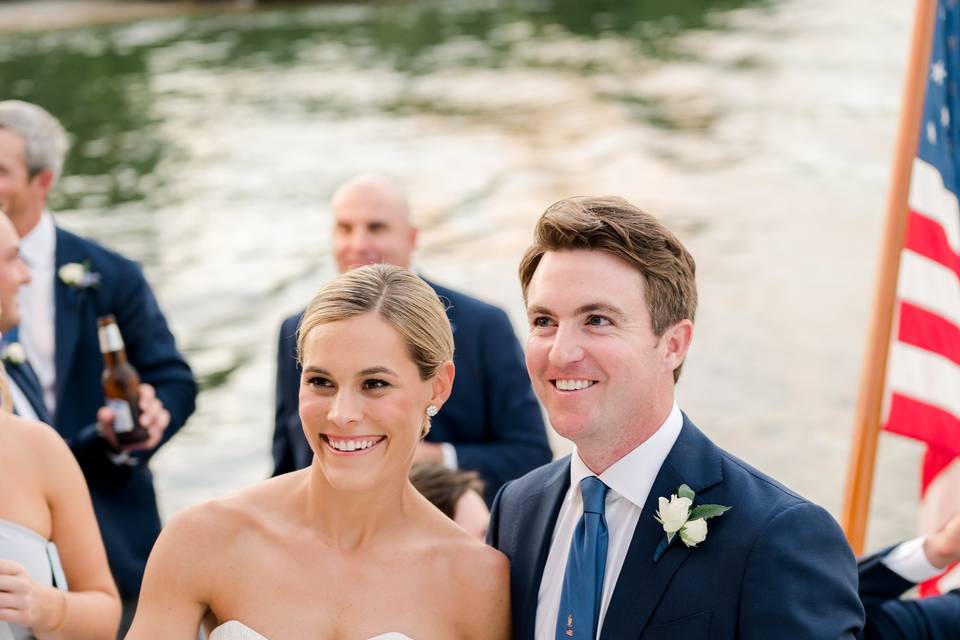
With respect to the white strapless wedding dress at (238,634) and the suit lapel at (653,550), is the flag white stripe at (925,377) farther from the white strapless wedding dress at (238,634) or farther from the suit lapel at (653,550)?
the white strapless wedding dress at (238,634)

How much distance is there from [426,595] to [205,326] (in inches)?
413

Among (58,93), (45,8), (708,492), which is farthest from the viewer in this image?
(45,8)

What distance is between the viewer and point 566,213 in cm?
299

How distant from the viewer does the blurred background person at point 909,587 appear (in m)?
3.99

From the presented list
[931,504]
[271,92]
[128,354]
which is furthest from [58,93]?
[931,504]

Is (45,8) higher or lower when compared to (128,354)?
lower

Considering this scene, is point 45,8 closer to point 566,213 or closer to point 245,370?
point 245,370

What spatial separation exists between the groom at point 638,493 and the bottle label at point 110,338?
8.42 feet

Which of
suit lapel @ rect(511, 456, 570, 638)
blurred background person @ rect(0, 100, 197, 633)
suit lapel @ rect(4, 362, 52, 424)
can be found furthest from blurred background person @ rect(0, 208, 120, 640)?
blurred background person @ rect(0, 100, 197, 633)

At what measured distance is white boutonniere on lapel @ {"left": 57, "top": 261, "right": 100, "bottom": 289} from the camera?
518cm

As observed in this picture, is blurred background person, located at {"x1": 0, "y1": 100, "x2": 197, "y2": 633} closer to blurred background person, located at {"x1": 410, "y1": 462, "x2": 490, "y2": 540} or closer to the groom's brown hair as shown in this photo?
blurred background person, located at {"x1": 410, "y1": 462, "x2": 490, "y2": 540}

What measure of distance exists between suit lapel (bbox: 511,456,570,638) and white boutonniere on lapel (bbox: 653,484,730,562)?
0.33 m

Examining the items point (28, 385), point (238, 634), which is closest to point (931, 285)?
point (238, 634)

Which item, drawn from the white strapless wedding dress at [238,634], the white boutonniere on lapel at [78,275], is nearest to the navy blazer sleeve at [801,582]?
the white strapless wedding dress at [238,634]
